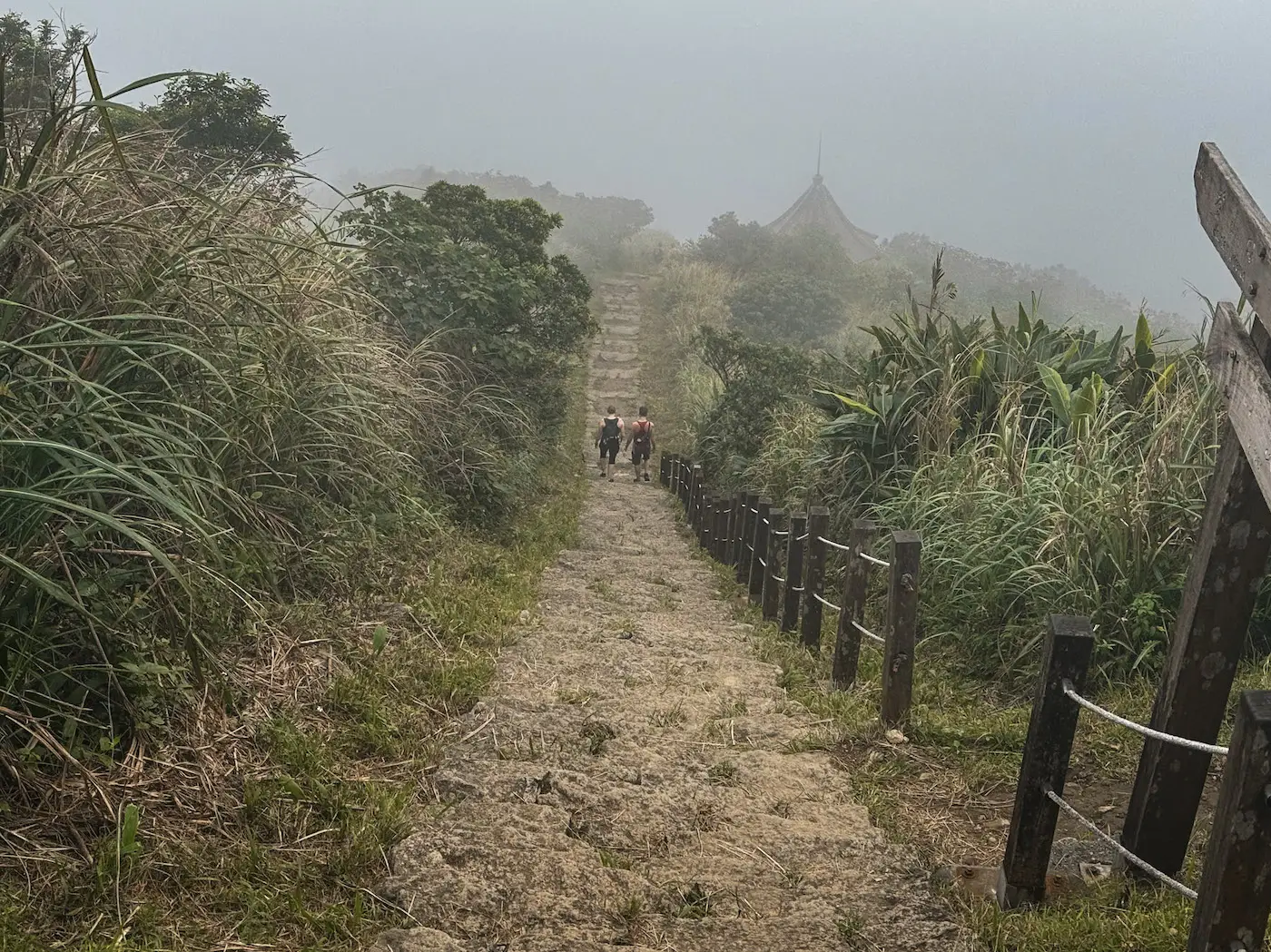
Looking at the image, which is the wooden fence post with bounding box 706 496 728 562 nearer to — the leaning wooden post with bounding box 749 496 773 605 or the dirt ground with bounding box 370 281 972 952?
the leaning wooden post with bounding box 749 496 773 605

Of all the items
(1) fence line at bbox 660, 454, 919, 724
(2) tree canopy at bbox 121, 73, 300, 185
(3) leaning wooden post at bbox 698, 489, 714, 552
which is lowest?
(3) leaning wooden post at bbox 698, 489, 714, 552

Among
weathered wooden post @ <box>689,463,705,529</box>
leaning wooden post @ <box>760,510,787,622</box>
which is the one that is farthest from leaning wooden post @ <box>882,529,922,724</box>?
weathered wooden post @ <box>689,463,705,529</box>

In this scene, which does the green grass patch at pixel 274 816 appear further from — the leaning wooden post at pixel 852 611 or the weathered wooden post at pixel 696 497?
the weathered wooden post at pixel 696 497

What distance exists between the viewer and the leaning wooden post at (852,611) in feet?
16.8

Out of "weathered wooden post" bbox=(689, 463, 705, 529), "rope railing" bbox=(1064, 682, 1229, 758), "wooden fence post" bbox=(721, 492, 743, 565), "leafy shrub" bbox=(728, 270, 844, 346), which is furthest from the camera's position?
"leafy shrub" bbox=(728, 270, 844, 346)

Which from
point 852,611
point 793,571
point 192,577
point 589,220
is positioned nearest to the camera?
point 192,577

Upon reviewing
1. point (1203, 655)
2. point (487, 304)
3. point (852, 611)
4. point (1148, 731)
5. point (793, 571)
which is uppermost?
point (487, 304)

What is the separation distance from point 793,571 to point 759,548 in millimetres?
1665

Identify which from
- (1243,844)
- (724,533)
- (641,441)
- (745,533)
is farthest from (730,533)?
(1243,844)

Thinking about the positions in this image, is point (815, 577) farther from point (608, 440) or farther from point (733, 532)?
point (608, 440)

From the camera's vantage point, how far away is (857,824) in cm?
348

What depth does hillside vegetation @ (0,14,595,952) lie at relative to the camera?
2.45 meters

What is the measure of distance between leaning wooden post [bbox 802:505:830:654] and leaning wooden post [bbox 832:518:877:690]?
867 millimetres

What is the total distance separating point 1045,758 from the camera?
9.20 ft
